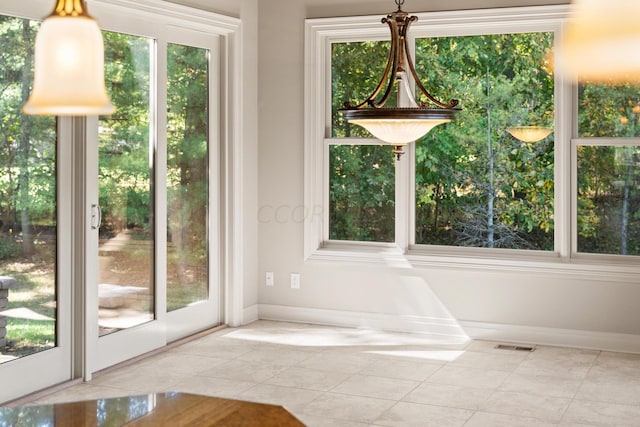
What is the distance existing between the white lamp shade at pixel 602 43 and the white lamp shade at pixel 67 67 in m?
4.74

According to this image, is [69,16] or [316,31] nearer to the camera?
[69,16]

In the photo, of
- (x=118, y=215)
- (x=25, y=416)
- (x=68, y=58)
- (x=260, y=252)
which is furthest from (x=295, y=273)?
(x=68, y=58)

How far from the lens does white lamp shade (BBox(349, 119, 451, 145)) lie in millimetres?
3686

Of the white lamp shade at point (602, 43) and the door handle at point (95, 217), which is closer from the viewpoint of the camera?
the door handle at point (95, 217)

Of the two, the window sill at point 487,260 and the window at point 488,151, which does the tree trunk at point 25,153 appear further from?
the window at point 488,151

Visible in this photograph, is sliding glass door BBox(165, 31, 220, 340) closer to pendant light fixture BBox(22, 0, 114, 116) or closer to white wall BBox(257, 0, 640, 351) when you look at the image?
white wall BBox(257, 0, 640, 351)

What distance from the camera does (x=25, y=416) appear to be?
1.89 meters

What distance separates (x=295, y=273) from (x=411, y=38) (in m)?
1.95

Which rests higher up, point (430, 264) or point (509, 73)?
point (509, 73)

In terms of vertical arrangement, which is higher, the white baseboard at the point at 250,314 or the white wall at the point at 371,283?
the white wall at the point at 371,283

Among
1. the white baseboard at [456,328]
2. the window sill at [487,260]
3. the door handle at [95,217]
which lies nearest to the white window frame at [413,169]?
the window sill at [487,260]

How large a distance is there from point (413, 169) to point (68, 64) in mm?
4852

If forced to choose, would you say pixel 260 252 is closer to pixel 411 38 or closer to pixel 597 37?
pixel 411 38

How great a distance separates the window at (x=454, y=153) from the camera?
18.8 feet
